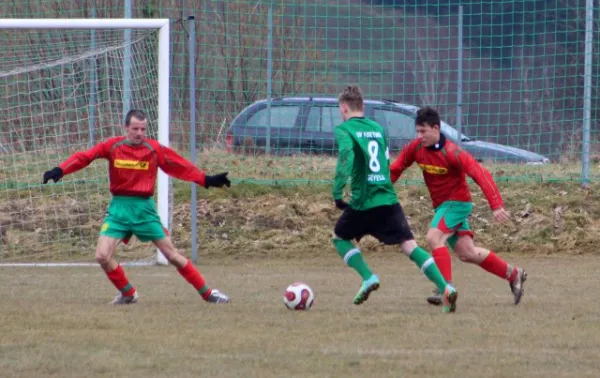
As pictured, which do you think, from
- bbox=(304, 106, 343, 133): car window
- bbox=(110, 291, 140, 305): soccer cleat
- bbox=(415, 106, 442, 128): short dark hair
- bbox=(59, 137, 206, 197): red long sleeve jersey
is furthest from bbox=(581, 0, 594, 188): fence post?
bbox=(110, 291, 140, 305): soccer cleat

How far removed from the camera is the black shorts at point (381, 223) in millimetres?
8651

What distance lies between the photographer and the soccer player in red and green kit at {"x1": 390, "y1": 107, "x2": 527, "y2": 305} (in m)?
8.77

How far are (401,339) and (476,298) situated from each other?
2.63 metres

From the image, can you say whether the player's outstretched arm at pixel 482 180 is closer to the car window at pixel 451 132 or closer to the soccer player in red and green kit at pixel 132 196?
the soccer player in red and green kit at pixel 132 196

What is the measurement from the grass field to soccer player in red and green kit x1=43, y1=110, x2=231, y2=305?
0.23m

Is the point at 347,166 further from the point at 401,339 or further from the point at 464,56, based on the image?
the point at 464,56

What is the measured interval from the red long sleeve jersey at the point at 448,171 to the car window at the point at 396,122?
5976mm

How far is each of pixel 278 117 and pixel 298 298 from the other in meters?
6.93

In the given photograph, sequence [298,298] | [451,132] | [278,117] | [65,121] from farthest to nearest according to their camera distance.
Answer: [451,132] → [278,117] → [65,121] → [298,298]

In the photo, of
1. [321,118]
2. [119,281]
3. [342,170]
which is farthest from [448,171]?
[321,118]

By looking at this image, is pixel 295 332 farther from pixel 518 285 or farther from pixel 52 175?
pixel 52 175

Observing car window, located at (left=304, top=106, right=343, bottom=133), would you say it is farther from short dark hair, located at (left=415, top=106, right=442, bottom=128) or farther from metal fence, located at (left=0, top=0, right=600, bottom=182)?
short dark hair, located at (left=415, top=106, right=442, bottom=128)

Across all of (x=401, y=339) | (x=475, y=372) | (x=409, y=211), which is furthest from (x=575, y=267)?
(x=475, y=372)

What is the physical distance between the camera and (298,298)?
27.6 ft
